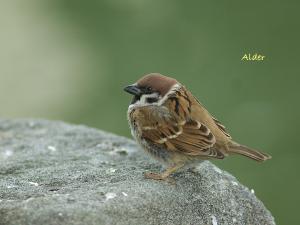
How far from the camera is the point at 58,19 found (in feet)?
30.1

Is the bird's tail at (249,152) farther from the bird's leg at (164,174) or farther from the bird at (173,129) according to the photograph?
the bird's leg at (164,174)

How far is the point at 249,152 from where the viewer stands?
14.4 feet

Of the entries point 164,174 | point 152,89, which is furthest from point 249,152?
point 152,89

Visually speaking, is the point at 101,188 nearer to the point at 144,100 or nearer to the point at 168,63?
the point at 144,100

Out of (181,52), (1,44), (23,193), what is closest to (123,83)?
(181,52)

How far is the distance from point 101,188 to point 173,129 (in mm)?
793

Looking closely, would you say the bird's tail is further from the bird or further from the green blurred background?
the green blurred background

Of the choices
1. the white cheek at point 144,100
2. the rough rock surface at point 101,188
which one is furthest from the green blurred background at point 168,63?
the white cheek at point 144,100

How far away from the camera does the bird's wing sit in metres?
4.33

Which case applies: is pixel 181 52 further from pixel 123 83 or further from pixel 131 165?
pixel 131 165

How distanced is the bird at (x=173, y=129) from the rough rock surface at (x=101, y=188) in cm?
13

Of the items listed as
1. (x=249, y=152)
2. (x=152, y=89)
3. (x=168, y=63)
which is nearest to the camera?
(x=249, y=152)

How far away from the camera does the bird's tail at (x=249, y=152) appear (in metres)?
4.37

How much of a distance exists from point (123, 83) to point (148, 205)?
4.19 meters
